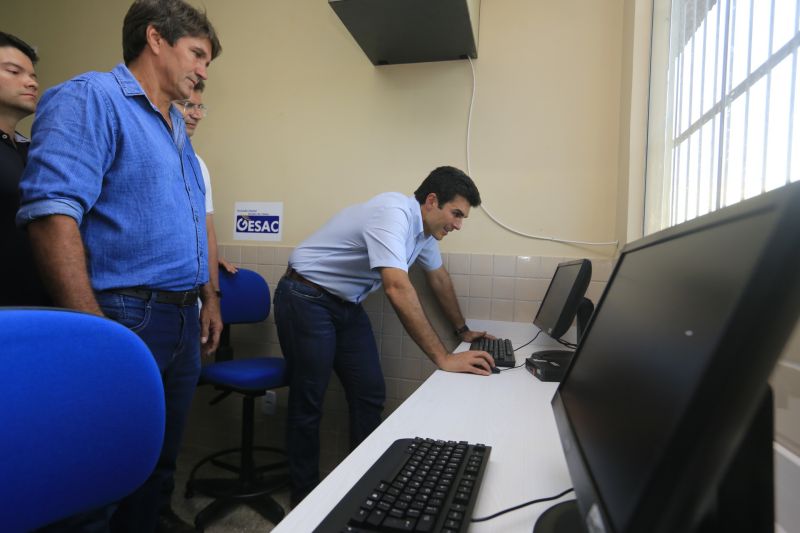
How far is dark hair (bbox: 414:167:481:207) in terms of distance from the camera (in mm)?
1843

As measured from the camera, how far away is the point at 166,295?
123cm

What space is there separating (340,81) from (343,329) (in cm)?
132

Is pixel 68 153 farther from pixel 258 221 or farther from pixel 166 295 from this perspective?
pixel 258 221

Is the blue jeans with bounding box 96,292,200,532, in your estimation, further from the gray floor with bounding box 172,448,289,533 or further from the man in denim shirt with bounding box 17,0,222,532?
the gray floor with bounding box 172,448,289,533

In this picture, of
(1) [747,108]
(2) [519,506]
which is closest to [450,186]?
(1) [747,108]

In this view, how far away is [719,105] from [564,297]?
0.67 meters

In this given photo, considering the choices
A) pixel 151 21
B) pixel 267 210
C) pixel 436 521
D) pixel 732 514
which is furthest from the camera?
pixel 267 210

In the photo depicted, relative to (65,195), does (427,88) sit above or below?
above

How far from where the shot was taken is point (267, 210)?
2.48 metres

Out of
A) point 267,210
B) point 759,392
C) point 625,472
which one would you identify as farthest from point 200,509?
point 759,392

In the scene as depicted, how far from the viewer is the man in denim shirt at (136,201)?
3.48ft

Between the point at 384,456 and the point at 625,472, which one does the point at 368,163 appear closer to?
the point at 384,456

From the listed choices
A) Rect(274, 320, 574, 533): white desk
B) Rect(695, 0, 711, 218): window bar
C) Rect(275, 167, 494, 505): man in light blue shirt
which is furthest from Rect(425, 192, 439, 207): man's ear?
Rect(695, 0, 711, 218): window bar

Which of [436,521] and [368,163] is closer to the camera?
[436,521]
